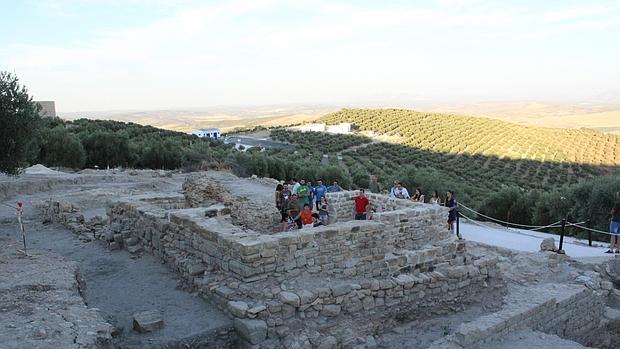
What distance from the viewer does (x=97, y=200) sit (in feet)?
53.4

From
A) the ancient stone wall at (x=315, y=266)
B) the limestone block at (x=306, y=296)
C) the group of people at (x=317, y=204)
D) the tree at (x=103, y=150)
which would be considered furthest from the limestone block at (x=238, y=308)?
the tree at (x=103, y=150)

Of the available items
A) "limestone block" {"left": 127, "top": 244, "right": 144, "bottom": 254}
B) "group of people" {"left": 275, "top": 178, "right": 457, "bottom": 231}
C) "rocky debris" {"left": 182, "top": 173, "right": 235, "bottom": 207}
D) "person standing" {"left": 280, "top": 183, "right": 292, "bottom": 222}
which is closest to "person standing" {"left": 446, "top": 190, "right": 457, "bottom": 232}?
"group of people" {"left": 275, "top": 178, "right": 457, "bottom": 231}

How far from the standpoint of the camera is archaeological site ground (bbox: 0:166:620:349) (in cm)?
624

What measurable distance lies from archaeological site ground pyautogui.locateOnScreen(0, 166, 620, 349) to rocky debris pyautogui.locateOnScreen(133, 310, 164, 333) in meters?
0.02

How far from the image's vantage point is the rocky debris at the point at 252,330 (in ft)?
20.3

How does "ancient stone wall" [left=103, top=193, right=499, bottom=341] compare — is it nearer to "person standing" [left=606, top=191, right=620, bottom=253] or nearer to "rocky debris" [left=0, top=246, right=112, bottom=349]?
"rocky debris" [left=0, top=246, right=112, bottom=349]

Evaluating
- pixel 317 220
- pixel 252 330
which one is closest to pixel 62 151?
pixel 317 220

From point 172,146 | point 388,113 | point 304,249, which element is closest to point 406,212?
point 304,249

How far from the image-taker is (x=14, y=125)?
1152 cm

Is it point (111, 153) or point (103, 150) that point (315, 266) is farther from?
point (103, 150)

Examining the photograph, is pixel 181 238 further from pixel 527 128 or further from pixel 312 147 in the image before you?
pixel 527 128

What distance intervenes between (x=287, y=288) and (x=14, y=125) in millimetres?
8659

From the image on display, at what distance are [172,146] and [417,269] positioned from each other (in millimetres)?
27998

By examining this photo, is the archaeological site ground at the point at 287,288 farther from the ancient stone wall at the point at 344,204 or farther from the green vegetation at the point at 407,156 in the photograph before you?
the green vegetation at the point at 407,156
